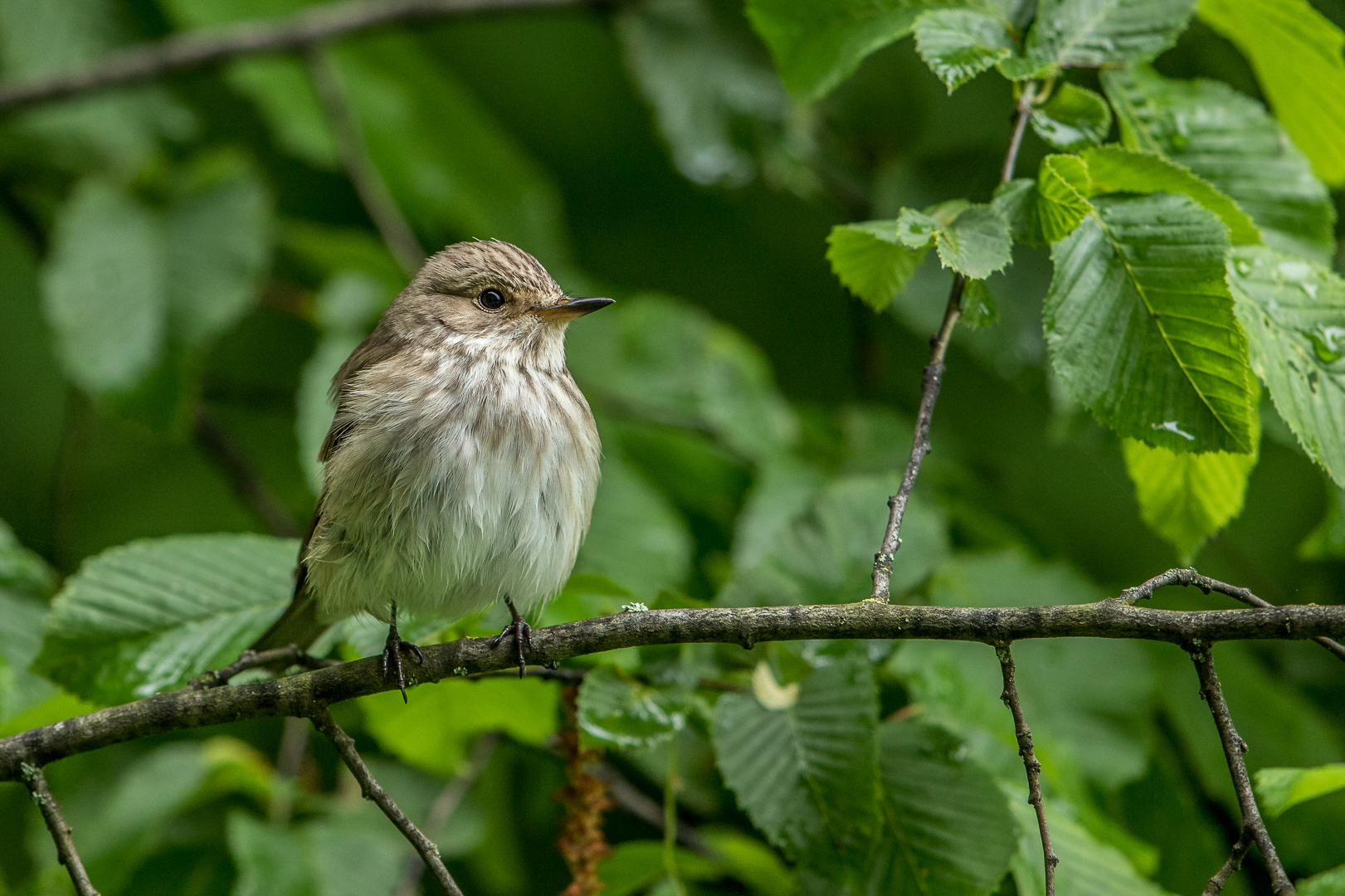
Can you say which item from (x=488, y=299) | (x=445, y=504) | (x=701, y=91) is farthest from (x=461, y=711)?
(x=701, y=91)

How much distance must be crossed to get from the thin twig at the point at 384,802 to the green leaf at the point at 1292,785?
1659 millimetres

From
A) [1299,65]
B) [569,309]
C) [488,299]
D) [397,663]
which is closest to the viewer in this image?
[397,663]

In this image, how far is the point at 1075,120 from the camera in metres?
2.50

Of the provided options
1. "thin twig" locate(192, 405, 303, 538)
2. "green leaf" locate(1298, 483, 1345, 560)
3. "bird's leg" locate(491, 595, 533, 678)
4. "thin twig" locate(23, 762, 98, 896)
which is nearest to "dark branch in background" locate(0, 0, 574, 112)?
"thin twig" locate(192, 405, 303, 538)

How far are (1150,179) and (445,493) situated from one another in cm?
191

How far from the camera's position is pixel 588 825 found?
104 inches

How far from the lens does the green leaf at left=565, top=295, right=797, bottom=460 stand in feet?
15.1

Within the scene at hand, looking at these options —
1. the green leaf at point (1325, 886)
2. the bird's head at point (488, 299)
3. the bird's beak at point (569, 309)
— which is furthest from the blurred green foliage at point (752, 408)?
the bird's beak at point (569, 309)

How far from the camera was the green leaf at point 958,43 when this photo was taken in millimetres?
2362

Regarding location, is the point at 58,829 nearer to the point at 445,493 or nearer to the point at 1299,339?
the point at 445,493

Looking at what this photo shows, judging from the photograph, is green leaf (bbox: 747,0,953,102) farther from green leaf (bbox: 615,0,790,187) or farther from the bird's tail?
→ green leaf (bbox: 615,0,790,187)

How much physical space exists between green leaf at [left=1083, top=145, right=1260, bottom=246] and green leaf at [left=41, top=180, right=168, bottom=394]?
→ 11.9ft

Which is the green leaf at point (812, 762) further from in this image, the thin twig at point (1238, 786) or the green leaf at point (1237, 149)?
the green leaf at point (1237, 149)

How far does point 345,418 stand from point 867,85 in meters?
2.78
